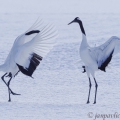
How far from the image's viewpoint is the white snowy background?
18.8 ft

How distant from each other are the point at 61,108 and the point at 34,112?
0.36 metres

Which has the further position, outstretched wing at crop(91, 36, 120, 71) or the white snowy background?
outstretched wing at crop(91, 36, 120, 71)

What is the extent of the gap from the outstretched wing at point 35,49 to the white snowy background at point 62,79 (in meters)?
0.47

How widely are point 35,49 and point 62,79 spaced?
1.58 metres

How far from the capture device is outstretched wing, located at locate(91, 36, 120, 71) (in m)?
6.37

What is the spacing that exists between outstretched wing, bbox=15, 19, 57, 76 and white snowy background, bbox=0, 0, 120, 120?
1.54ft

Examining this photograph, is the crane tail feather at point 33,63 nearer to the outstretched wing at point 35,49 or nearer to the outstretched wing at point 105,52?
the outstretched wing at point 35,49

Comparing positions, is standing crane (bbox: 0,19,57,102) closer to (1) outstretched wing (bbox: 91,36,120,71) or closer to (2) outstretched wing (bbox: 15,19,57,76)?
(2) outstretched wing (bbox: 15,19,57,76)

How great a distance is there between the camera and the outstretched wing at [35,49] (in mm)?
6305

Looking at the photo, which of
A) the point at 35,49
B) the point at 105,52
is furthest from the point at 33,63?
Result: the point at 105,52

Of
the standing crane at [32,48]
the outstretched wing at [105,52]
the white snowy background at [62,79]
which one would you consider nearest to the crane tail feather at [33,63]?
the standing crane at [32,48]

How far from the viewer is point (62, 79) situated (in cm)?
782

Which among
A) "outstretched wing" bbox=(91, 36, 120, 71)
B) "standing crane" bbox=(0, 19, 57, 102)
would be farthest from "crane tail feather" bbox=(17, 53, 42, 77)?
"outstretched wing" bbox=(91, 36, 120, 71)

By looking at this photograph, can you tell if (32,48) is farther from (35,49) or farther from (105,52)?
(105,52)
